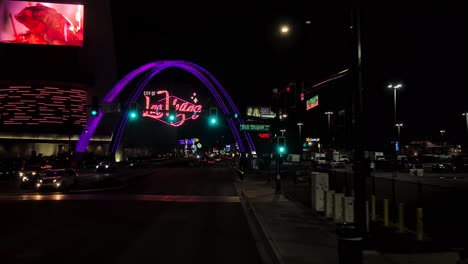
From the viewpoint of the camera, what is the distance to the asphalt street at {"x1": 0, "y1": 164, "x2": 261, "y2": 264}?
1016 centimetres

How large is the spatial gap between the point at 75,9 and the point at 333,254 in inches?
3557

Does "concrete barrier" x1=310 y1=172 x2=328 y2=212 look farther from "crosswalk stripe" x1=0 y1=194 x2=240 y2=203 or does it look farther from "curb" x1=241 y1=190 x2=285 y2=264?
"crosswalk stripe" x1=0 y1=194 x2=240 y2=203

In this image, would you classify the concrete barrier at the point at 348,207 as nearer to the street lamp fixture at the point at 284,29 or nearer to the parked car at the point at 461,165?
the street lamp fixture at the point at 284,29

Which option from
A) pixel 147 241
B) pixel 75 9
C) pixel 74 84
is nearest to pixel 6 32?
pixel 75 9

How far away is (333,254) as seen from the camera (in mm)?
9719

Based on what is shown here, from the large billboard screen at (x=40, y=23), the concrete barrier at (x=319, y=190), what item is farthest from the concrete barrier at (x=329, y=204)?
the large billboard screen at (x=40, y=23)

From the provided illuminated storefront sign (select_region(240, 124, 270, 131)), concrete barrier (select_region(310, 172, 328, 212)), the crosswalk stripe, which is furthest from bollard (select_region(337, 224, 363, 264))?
illuminated storefront sign (select_region(240, 124, 270, 131))

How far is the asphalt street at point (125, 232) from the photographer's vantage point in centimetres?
1016

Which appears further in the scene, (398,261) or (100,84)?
(100,84)

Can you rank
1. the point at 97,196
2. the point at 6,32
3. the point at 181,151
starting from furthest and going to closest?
the point at 181,151 → the point at 6,32 → the point at 97,196

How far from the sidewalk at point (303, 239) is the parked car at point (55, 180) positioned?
46.7 ft

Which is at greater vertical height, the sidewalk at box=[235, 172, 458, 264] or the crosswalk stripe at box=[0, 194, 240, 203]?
the sidewalk at box=[235, 172, 458, 264]

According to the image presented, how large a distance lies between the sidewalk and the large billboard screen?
81.6m

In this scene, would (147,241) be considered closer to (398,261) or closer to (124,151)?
(398,261)
